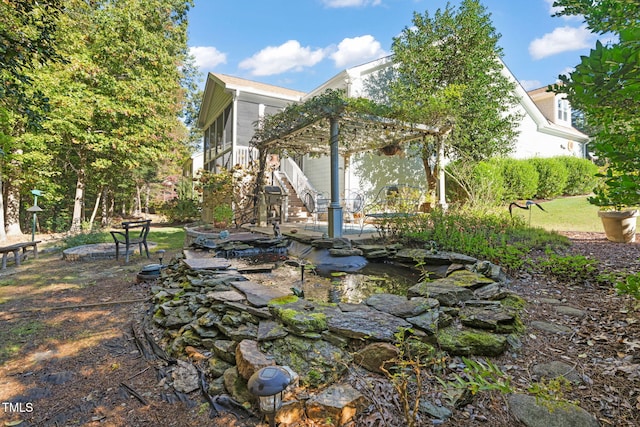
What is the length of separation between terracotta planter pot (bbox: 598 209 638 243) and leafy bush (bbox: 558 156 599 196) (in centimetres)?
905

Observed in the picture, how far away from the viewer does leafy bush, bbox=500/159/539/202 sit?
11.3 metres

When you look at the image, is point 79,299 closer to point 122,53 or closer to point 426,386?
point 426,386

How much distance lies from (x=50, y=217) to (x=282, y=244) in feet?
40.3

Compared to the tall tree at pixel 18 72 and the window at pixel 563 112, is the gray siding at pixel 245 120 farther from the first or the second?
the window at pixel 563 112

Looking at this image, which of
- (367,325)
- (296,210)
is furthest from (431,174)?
(367,325)

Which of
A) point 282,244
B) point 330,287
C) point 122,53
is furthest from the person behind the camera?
point 122,53

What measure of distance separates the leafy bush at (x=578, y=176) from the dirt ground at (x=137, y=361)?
11.5m

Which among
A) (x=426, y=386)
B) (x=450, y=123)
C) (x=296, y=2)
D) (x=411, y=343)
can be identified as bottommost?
(x=426, y=386)

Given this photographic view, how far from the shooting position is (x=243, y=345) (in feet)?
7.32

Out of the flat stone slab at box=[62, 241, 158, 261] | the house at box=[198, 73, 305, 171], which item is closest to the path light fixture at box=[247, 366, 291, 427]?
the flat stone slab at box=[62, 241, 158, 261]

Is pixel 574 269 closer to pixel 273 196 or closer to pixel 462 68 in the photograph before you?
pixel 273 196

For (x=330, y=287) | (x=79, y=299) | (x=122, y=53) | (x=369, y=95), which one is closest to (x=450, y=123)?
(x=369, y=95)

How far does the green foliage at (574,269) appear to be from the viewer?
3642 millimetres

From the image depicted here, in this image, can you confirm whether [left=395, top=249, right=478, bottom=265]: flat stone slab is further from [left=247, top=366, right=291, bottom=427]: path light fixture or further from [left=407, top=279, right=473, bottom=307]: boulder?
[left=247, top=366, right=291, bottom=427]: path light fixture
